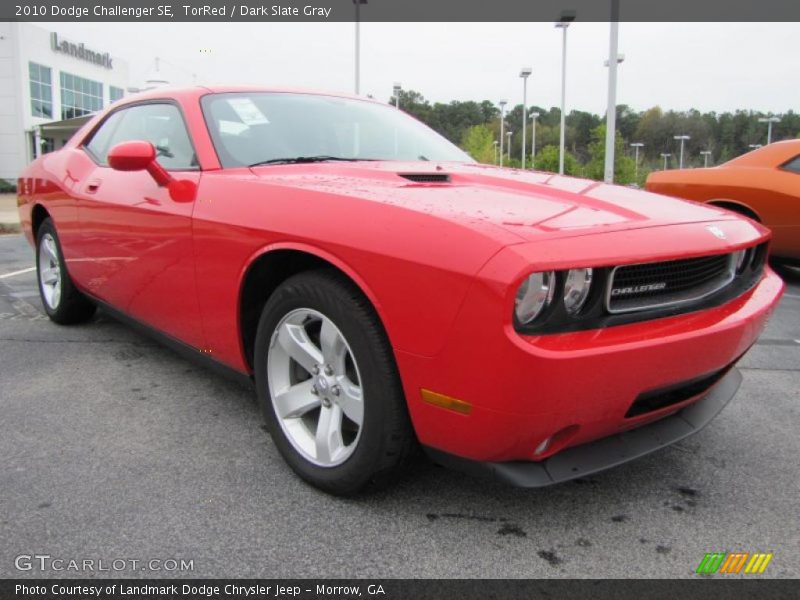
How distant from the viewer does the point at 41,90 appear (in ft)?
112

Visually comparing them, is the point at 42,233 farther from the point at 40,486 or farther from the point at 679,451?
the point at 679,451

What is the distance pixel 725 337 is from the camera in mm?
1938

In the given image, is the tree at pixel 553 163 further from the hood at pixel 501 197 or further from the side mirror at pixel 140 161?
the side mirror at pixel 140 161

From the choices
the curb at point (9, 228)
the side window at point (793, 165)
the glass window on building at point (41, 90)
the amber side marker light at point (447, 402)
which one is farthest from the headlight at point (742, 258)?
the glass window on building at point (41, 90)

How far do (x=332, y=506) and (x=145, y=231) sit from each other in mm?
1527

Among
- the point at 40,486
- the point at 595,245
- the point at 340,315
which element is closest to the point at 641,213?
the point at 595,245

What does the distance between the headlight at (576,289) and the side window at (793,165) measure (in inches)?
228

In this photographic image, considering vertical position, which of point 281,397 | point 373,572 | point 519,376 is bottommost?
point 373,572

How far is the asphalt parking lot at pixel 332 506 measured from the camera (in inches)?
71.8

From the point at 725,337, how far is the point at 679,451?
76 cm

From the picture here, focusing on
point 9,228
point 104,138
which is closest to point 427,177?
point 104,138

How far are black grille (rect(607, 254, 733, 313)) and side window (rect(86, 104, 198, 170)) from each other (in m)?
1.78

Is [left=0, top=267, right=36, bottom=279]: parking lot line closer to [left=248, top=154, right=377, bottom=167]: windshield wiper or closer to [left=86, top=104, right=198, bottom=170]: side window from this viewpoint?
[left=86, top=104, right=198, bottom=170]: side window

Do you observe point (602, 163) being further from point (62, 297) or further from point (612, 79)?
point (62, 297)
